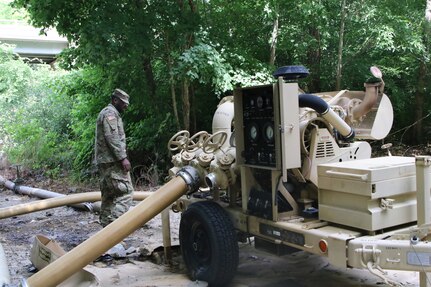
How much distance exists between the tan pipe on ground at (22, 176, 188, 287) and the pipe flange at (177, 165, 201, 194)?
4cm

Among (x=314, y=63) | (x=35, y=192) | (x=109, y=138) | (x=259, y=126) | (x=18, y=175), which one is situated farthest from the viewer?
(x=18, y=175)

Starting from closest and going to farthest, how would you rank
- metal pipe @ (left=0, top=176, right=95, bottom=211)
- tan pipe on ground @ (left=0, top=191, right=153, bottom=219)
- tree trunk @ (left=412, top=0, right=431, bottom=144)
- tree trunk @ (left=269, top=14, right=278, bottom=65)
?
tan pipe on ground @ (left=0, top=191, right=153, bottom=219), metal pipe @ (left=0, top=176, right=95, bottom=211), tree trunk @ (left=412, top=0, right=431, bottom=144), tree trunk @ (left=269, top=14, right=278, bottom=65)

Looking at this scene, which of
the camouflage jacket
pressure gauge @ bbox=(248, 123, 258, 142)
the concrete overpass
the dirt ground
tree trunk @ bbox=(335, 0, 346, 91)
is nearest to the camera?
pressure gauge @ bbox=(248, 123, 258, 142)

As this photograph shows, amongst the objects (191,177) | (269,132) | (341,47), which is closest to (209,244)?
(191,177)

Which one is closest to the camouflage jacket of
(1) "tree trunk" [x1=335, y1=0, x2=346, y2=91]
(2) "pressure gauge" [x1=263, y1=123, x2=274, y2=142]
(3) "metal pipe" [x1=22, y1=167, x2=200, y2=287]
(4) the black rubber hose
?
(3) "metal pipe" [x1=22, y1=167, x2=200, y2=287]

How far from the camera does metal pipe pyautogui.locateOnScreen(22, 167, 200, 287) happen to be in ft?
13.7

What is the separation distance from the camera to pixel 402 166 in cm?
375

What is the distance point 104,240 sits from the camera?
14.7 feet

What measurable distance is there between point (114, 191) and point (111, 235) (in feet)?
6.84

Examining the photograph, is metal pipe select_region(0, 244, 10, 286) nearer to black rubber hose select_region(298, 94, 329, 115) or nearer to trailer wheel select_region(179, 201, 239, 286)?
trailer wheel select_region(179, 201, 239, 286)

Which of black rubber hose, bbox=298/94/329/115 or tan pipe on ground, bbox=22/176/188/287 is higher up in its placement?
black rubber hose, bbox=298/94/329/115

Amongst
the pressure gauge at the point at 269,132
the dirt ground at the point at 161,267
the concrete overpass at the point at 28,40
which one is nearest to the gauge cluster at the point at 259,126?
the pressure gauge at the point at 269,132

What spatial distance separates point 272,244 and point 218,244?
0.51 metres

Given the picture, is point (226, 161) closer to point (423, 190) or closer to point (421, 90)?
point (423, 190)
